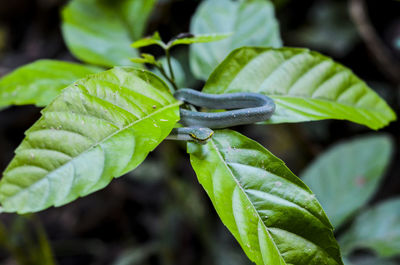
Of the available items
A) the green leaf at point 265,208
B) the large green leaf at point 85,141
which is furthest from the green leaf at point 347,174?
the large green leaf at point 85,141

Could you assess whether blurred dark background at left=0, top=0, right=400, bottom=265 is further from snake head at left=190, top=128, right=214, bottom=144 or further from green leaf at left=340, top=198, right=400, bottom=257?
snake head at left=190, top=128, right=214, bottom=144

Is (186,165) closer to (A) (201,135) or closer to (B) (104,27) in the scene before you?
(B) (104,27)

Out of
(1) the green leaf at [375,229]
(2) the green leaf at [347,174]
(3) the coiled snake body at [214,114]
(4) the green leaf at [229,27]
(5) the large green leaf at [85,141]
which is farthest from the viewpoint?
(2) the green leaf at [347,174]

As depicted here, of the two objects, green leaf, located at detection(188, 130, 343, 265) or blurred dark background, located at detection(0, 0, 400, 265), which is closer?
green leaf, located at detection(188, 130, 343, 265)

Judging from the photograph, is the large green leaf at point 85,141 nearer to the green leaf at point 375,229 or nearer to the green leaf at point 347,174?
the green leaf at point 347,174

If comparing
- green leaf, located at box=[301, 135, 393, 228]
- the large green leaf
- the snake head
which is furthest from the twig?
the large green leaf

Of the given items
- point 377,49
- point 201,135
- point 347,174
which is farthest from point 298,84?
point 377,49

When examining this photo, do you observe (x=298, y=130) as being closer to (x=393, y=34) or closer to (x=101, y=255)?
(x=393, y=34)
